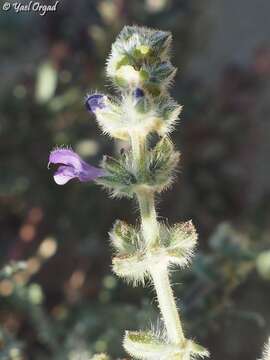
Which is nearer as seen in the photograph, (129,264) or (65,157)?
Result: (129,264)

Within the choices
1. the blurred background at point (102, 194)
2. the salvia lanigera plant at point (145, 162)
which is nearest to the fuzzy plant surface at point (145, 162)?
the salvia lanigera plant at point (145, 162)

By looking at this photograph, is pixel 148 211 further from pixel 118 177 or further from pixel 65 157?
pixel 65 157

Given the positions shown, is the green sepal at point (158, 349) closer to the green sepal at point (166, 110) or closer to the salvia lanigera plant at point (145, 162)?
the salvia lanigera plant at point (145, 162)

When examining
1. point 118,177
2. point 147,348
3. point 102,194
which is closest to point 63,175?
point 118,177

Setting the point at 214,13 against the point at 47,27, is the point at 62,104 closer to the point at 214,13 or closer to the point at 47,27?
the point at 47,27

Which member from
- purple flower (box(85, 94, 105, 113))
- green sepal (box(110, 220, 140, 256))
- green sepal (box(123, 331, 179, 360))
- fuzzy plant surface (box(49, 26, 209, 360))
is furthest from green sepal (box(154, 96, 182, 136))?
green sepal (box(123, 331, 179, 360))

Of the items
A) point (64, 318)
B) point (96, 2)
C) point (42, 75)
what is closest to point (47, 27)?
point (96, 2)

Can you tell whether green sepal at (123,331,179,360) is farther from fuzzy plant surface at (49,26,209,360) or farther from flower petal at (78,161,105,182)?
flower petal at (78,161,105,182)
